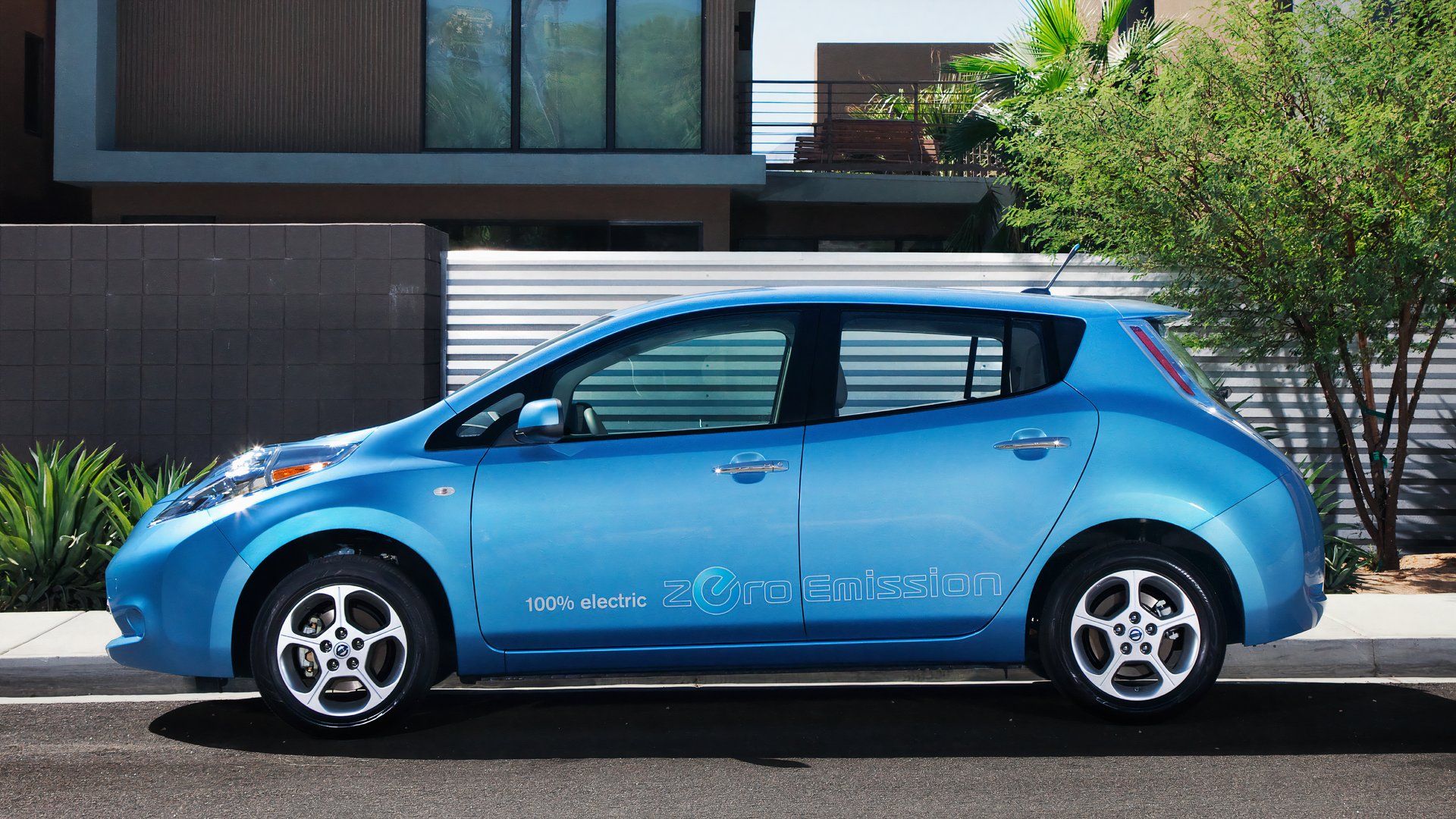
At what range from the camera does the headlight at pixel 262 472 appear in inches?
212

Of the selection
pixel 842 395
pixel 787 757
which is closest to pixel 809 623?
pixel 787 757

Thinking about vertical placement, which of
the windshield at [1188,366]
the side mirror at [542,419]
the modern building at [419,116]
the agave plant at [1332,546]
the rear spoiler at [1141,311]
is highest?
the modern building at [419,116]

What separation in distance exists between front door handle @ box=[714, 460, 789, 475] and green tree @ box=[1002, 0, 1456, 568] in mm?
4034

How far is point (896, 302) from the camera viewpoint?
556 centimetres

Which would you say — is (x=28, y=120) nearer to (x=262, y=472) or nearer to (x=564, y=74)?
(x=564, y=74)

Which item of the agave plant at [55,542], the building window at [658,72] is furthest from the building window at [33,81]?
the agave plant at [55,542]

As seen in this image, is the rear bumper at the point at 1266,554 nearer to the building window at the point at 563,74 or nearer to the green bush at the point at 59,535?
the green bush at the point at 59,535

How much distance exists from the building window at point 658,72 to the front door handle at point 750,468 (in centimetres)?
1120

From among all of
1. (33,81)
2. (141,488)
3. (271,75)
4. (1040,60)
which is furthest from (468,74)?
(141,488)

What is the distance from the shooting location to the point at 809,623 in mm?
5281

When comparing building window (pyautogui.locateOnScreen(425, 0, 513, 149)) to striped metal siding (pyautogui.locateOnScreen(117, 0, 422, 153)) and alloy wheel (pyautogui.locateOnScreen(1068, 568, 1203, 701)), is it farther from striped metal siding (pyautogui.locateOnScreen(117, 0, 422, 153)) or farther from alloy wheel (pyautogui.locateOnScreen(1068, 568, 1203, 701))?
alloy wheel (pyautogui.locateOnScreen(1068, 568, 1203, 701))

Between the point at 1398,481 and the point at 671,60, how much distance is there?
9429 millimetres

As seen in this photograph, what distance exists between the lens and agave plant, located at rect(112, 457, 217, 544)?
8.23 m

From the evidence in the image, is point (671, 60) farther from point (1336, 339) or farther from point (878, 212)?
point (1336, 339)
